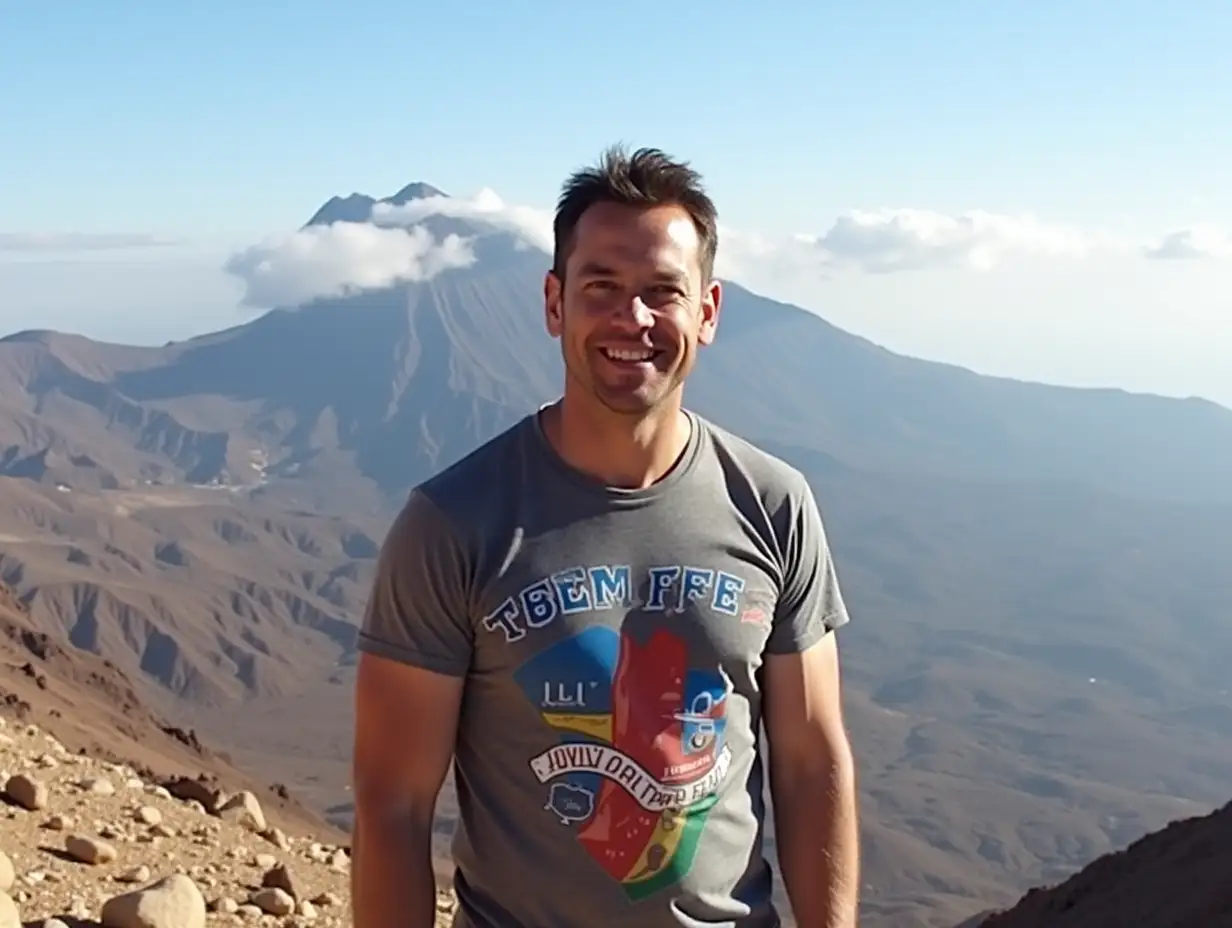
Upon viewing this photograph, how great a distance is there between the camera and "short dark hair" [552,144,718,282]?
3191 mm

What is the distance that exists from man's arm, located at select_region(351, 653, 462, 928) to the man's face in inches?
29.4

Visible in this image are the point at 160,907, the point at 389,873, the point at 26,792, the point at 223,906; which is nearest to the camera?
the point at 389,873

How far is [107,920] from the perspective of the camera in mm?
6801

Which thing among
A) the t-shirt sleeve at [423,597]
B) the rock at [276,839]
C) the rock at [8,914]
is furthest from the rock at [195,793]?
the t-shirt sleeve at [423,597]

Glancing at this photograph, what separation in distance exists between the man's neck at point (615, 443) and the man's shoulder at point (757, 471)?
0.54 ft

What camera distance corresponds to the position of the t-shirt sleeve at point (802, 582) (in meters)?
3.40

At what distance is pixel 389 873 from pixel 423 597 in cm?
63

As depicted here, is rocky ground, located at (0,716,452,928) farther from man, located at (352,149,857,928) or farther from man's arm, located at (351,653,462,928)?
man, located at (352,149,857,928)

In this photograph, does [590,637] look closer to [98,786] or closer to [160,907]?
[160,907]

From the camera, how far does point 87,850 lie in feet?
26.1

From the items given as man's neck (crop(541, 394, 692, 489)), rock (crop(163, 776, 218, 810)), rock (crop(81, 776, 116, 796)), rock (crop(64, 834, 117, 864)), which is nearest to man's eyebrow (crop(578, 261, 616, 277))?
man's neck (crop(541, 394, 692, 489))

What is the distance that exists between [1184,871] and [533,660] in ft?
30.4

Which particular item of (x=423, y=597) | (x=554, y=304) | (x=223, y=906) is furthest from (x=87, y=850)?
(x=554, y=304)

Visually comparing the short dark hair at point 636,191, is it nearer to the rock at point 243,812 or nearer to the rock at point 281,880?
the rock at point 281,880
